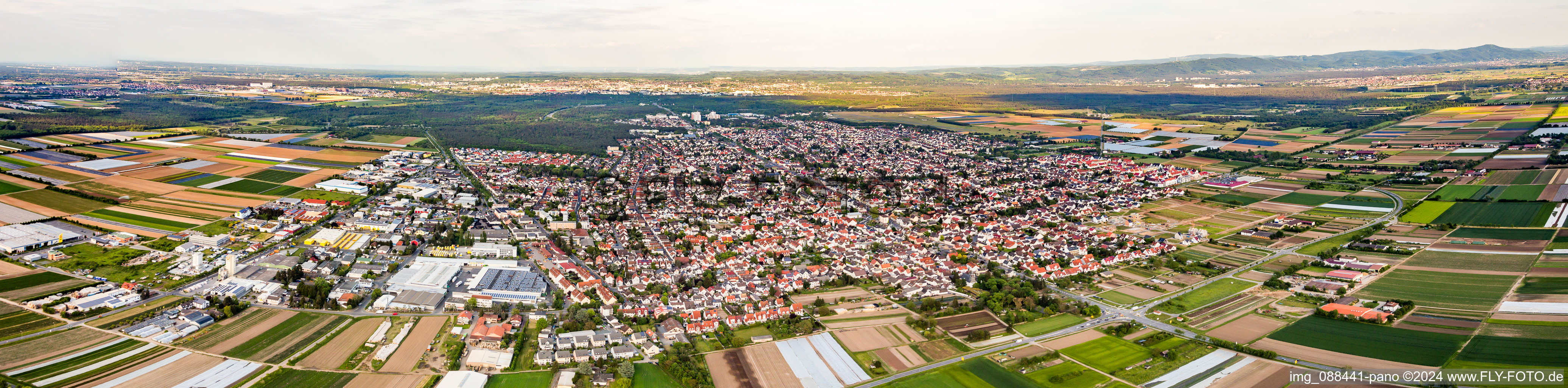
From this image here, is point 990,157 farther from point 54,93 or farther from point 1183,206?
point 54,93

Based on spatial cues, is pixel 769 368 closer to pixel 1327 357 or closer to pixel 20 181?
pixel 1327 357

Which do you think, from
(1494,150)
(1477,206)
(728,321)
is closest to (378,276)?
(728,321)

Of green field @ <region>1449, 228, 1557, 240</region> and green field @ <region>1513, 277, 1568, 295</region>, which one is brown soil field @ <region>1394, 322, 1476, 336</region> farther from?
green field @ <region>1449, 228, 1557, 240</region>

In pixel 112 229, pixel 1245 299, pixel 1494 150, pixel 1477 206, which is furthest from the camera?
pixel 1494 150

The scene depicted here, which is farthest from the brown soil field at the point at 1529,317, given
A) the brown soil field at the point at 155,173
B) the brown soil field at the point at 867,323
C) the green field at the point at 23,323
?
the brown soil field at the point at 155,173

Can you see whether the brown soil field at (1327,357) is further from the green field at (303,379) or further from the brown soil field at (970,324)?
the green field at (303,379)

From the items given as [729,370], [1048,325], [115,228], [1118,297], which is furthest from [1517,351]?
[115,228]
